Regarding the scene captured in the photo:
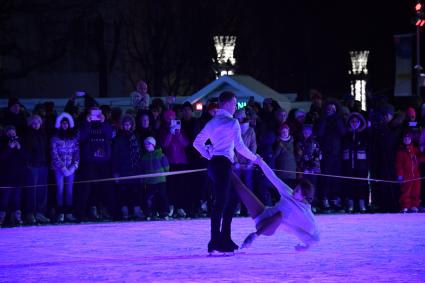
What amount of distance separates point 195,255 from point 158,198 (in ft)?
21.4

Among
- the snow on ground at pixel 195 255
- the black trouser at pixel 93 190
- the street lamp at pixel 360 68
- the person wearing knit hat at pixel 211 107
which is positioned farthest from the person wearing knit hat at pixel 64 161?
the street lamp at pixel 360 68

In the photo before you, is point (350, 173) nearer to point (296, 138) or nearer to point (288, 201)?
point (296, 138)

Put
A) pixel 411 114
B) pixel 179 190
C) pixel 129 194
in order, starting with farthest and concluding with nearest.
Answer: pixel 411 114 < pixel 179 190 < pixel 129 194

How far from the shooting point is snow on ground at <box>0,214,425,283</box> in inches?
464

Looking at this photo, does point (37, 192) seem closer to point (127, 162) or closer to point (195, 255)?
point (127, 162)

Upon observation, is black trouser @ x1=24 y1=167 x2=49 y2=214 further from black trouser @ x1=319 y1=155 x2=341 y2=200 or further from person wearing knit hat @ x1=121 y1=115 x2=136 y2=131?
black trouser @ x1=319 y1=155 x2=341 y2=200

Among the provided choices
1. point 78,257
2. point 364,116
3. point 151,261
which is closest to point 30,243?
point 78,257

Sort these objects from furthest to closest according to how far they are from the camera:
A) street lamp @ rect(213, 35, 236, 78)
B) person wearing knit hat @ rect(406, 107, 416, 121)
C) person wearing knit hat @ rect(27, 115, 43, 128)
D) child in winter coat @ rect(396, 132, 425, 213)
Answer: street lamp @ rect(213, 35, 236, 78) < person wearing knit hat @ rect(406, 107, 416, 121) < child in winter coat @ rect(396, 132, 425, 213) < person wearing knit hat @ rect(27, 115, 43, 128)

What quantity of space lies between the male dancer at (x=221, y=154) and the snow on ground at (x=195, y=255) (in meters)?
0.32

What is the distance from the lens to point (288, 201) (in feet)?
45.2

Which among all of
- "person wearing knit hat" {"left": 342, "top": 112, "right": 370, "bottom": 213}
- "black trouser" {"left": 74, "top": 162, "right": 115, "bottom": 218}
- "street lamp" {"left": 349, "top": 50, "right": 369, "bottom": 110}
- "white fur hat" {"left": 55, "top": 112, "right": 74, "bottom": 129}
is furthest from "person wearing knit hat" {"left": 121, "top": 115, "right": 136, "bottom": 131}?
"street lamp" {"left": 349, "top": 50, "right": 369, "bottom": 110}

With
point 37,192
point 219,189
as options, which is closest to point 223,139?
point 219,189

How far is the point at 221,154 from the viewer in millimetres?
13344

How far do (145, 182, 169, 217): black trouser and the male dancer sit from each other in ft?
21.2
